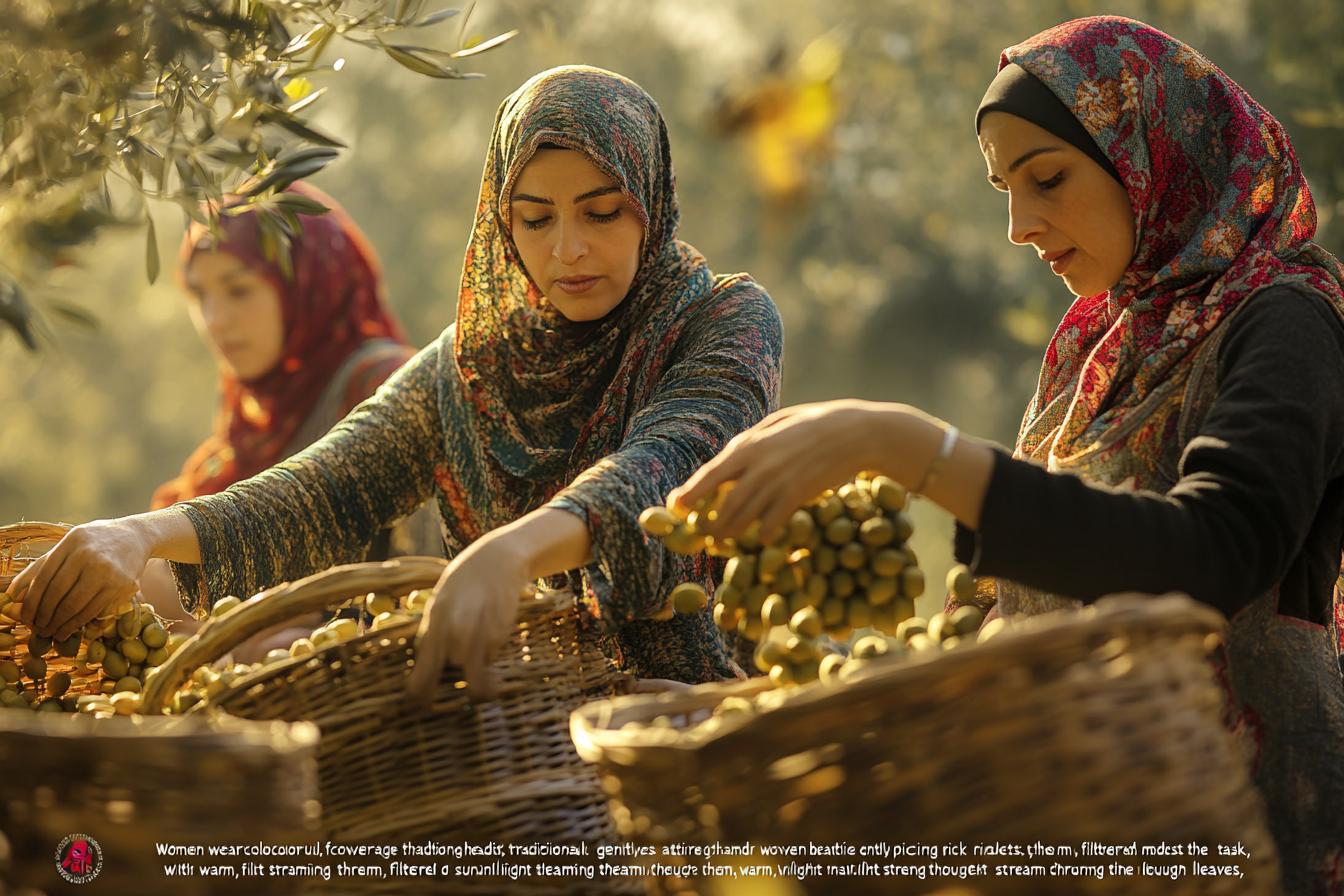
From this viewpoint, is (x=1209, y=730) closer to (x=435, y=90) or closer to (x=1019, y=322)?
(x=1019, y=322)

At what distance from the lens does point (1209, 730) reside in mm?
910

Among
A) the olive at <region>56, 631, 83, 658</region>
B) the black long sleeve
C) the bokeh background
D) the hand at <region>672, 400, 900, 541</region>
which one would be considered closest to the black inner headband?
the black long sleeve

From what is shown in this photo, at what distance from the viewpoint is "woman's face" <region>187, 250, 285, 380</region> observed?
324 centimetres

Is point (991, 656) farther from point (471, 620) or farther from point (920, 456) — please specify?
point (471, 620)

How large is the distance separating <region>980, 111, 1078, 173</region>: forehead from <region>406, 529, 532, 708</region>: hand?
0.88 metres

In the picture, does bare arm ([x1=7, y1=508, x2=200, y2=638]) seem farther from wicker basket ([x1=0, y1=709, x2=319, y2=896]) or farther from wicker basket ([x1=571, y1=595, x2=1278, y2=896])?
wicker basket ([x1=571, y1=595, x2=1278, y2=896])

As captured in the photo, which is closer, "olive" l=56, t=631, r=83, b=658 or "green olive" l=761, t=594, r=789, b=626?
"green olive" l=761, t=594, r=789, b=626

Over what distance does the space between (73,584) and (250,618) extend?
0.48 meters

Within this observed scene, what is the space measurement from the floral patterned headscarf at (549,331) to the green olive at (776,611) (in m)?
0.75

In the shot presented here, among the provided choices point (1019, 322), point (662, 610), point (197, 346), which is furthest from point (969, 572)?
point (197, 346)

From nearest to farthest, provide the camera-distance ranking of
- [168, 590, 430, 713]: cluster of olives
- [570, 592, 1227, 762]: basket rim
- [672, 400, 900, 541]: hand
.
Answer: [570, 592, 1227, 762]: basket rim, [672, 400, 900, 541]: hand, [168, 590, 430, 713]: cluster of olives

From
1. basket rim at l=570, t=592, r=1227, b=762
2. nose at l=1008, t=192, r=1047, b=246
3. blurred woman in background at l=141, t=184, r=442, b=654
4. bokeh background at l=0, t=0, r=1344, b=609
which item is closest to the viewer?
basket rim at l=570, t=592, r=1227, b=762

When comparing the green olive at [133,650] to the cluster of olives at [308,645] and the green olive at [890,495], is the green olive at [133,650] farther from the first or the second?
the green olive at [890,495]
